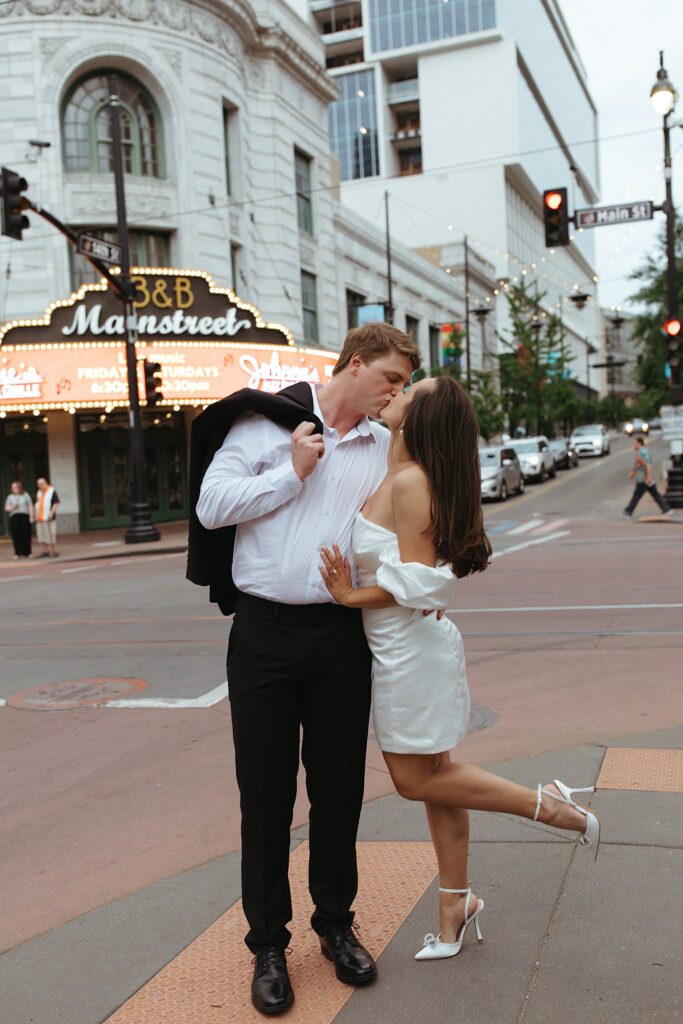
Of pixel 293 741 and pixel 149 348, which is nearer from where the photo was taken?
pixel 293 741

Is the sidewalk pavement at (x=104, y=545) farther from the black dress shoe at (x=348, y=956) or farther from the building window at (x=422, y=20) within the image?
the building window at (x=422, y=20)

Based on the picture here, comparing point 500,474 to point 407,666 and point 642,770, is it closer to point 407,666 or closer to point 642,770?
point 642,770

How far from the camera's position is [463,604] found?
11109 millimetres

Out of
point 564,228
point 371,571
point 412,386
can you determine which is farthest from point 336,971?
point 564,228

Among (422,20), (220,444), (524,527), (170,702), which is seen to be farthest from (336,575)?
(422,20)

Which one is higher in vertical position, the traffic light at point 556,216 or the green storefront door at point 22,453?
the traffic light at point 556,216

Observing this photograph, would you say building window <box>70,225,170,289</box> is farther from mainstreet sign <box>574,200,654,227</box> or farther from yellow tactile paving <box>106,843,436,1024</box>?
yellow tactile paving <box>106,843,436,1024</box>

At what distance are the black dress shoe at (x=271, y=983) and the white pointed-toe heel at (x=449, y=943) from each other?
0.44m

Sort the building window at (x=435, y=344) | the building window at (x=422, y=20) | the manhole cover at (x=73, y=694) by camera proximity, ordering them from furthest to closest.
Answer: the building window at (x=422, y=20)
the building window at (x=435, y=344)
the manhole cover at (x=73, y=694)

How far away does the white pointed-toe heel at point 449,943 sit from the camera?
3152 mm

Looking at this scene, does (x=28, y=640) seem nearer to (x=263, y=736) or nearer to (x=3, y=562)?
(x=263, y=736)

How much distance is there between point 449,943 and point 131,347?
69.9ft

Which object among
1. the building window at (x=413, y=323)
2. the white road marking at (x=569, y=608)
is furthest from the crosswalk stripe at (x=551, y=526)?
the building window at (x=413, y=323)

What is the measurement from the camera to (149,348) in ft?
89.0
